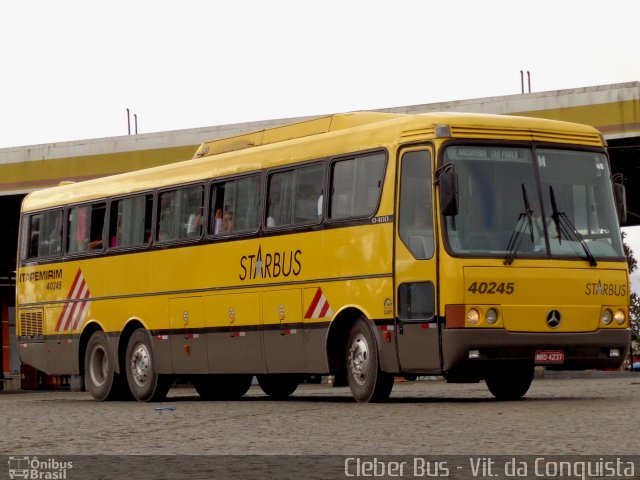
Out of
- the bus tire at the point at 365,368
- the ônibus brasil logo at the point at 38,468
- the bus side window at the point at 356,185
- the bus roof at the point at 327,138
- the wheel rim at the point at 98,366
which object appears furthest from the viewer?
the wheel rim at the point at 98,366

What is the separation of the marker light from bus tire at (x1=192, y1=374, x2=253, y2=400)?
7.43 m

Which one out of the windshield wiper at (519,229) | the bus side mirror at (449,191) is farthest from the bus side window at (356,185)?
the windshield wiper at (519,229)

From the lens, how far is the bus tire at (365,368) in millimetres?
18219

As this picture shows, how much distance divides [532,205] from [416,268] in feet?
5.04

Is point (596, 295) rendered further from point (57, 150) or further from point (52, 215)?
point (57, 150)

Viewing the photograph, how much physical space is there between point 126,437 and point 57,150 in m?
29.2

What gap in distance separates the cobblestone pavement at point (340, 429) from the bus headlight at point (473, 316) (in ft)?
3.06

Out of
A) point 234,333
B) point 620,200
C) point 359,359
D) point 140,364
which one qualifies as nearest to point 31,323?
point 140,364

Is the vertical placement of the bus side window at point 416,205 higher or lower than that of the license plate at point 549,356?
higher

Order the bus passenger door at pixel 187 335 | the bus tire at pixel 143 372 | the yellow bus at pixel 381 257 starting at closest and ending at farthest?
1. the yellow bus at pixel 381 257
2. the bus passenger door at pixel 187 335
3. the bus tire at pixel 143 372

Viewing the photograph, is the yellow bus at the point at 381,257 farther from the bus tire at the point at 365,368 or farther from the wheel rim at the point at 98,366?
the wheel rim at the point at 98,366

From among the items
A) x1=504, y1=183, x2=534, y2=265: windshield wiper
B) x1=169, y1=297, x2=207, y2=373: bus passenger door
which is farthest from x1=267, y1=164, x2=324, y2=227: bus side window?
x1=504, y1=183, x2=534, y2=265: windshield wiper

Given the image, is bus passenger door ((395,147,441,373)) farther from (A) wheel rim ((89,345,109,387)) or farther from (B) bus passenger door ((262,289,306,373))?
Answer: (A) wheel rim ((89,345,109,387))

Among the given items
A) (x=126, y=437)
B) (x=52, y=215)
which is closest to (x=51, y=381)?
(x=52, y=215)
